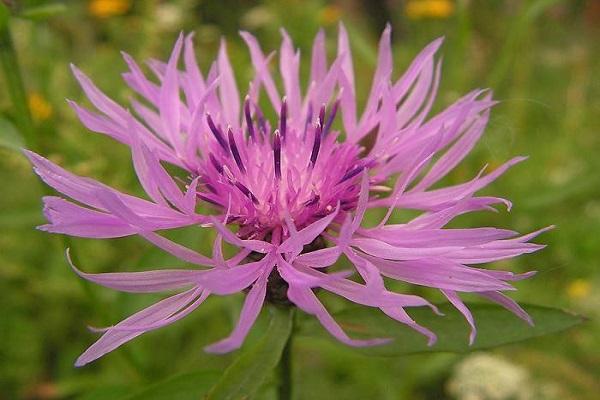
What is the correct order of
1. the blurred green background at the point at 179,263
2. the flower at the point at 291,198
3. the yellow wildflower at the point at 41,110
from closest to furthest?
the flower at the point at 291,198, the blurred green background at the point at 179,263, the yellow wildflower at the point at 41,110

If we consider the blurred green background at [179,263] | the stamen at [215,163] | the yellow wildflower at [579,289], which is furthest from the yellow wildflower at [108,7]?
the stamen at [215,163]

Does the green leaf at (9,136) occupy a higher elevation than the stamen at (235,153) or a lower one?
lower

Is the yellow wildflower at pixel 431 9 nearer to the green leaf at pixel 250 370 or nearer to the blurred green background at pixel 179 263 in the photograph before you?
the blurred green background at pixel 179 263

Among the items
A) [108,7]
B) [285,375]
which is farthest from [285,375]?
[108,7]

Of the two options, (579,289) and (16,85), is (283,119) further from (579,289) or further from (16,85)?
(579,289)

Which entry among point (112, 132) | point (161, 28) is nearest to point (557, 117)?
point (161, 28)

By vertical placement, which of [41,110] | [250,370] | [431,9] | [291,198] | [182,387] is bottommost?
[431,9]

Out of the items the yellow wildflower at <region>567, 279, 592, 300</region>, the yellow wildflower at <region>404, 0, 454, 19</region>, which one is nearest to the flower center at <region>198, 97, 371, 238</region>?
the yellow wildflower at <region>567, 279, 592, 300</region>
